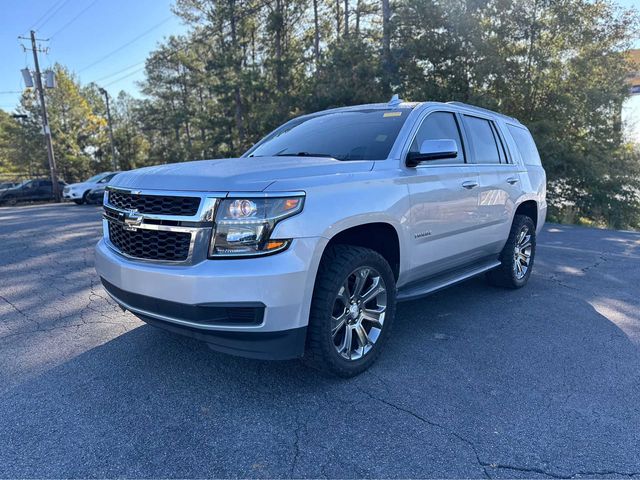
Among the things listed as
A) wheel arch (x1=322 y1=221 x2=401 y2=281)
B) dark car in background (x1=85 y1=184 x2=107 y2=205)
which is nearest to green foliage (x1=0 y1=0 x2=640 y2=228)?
dark car in background (x1=85 y1=184 x2=107 y2=205)

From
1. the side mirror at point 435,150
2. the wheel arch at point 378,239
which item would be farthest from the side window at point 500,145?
the wheel arch at point 378,239

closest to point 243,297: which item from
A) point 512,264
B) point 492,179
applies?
point 492,179

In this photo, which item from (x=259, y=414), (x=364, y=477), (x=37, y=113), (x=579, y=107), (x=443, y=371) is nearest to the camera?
(x=364, y=477)

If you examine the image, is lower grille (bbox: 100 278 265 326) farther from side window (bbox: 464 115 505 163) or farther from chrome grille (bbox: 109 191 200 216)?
side window (bbox: 464 115 505 163)

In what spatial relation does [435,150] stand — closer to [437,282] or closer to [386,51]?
[437,282]

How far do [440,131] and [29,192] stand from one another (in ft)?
100

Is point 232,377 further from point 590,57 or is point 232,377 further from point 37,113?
point 37,113

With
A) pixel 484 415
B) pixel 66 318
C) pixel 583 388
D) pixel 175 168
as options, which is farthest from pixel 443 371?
pixel 66 318

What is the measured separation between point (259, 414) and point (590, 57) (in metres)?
17.3

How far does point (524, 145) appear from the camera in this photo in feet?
18.9

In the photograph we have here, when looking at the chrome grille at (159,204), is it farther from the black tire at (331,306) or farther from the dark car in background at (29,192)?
the dark car in background at (29,192)

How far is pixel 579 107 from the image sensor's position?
591 inches

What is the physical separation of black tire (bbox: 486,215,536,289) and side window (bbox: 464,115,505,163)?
80 cm

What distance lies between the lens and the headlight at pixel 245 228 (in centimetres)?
254
